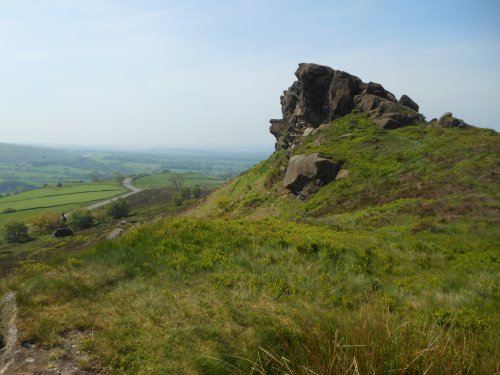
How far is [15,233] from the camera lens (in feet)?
308

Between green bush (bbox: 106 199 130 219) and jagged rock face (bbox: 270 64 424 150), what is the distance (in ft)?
245

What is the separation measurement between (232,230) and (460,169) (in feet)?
72.2

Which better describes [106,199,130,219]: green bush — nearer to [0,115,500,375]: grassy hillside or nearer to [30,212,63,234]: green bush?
[30,212,63,234]: green bush

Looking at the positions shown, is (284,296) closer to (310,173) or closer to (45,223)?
(310,173)

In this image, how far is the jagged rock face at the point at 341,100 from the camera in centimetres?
4571

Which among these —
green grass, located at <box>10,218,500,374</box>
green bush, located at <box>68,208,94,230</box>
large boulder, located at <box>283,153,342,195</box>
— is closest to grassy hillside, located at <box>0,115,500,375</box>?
green grass, located at <box>10,218,500,374</box>

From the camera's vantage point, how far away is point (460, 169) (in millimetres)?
26781

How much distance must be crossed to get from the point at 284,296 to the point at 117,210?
368 ft

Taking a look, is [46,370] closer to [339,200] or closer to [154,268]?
[154,268]

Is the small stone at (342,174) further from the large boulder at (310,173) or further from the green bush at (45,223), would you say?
the green bush at (45,223)

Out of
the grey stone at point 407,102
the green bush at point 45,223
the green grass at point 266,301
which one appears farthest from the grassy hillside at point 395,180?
the green bush at point 45,223

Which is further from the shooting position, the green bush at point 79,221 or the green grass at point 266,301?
the green bush at point 79,221

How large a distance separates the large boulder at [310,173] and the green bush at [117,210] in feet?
285

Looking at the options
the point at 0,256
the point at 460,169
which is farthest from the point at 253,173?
the point at 0,256
